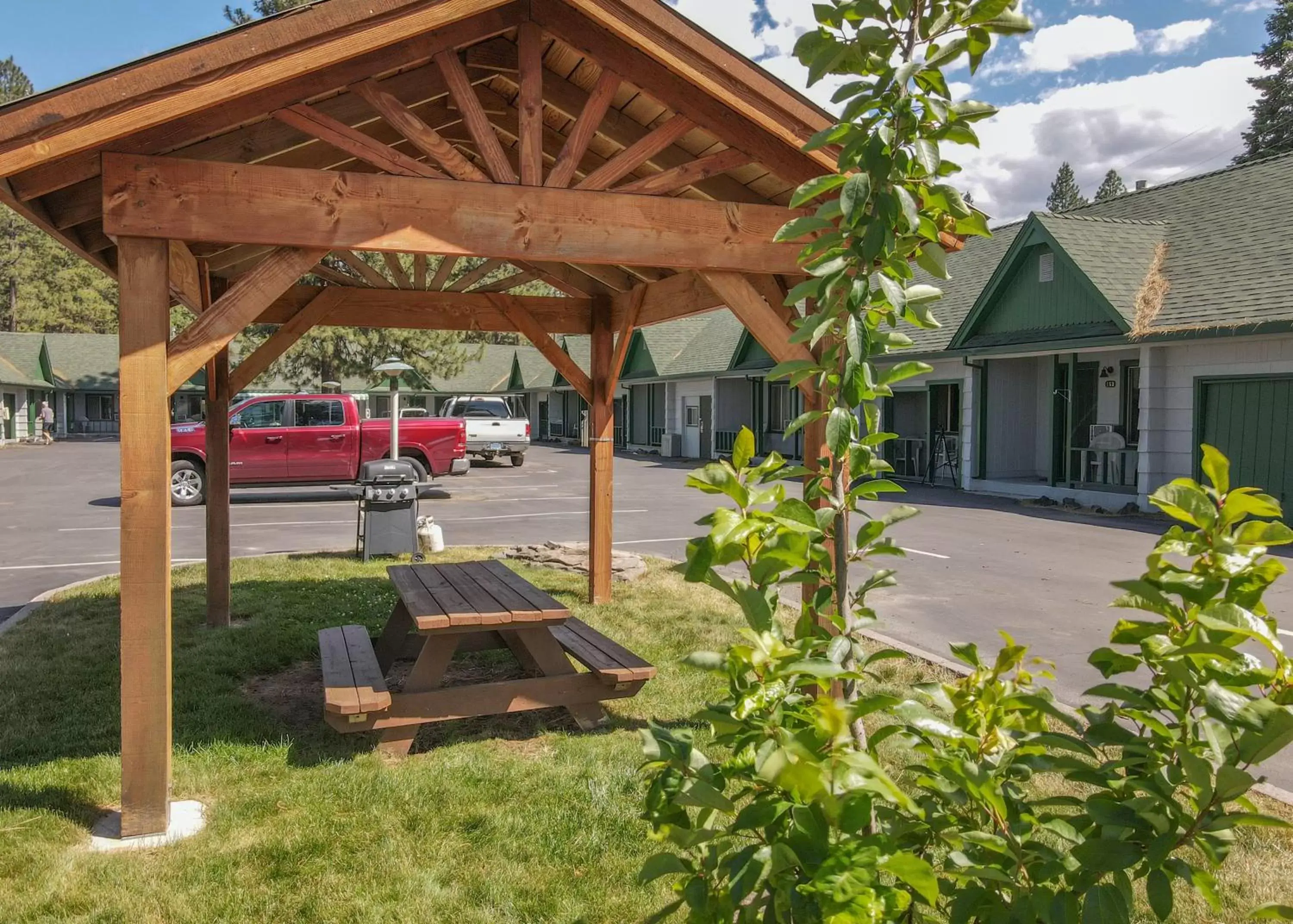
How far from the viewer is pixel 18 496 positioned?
19375 mm

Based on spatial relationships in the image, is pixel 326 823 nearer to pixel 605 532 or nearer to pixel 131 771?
pixel 131 771

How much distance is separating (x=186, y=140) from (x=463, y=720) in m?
3.49

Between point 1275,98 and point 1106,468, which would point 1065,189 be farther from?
point 1106,468

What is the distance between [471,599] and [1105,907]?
4.39m

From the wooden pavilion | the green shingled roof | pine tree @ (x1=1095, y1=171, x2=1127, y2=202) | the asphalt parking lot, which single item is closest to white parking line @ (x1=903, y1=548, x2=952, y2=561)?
the asphalt parking lot

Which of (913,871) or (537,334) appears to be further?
(537,334)

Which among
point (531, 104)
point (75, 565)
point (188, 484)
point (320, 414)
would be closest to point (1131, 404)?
point (320, 414)

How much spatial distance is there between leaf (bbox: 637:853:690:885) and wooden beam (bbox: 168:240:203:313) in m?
4.28

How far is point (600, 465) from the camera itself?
8945 mm

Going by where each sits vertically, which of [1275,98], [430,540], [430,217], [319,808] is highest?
[1275,98]

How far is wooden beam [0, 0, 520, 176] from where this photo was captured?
3.72 m

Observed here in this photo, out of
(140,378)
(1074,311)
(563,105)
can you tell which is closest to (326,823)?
(140,378)

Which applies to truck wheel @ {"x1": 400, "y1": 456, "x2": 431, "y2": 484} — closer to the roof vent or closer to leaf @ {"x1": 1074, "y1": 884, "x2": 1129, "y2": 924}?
the roof vent

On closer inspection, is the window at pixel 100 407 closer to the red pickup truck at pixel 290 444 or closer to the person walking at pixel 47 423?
the person walking at pixel 47 423
